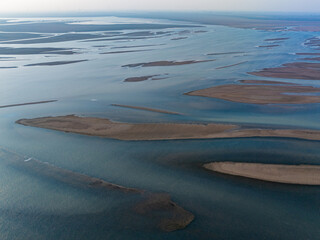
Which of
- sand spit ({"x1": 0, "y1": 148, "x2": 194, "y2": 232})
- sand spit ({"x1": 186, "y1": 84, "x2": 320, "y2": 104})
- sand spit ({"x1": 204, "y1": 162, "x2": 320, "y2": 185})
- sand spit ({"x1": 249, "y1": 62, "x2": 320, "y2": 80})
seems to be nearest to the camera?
sand spit ({"x1": 0, "y1": 148, "x2": 194, "y2": 232})

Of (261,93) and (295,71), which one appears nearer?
(261,93)

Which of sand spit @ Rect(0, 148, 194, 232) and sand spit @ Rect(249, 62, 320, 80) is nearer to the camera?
sand spit @ Rect(0, 148, 194, 232)

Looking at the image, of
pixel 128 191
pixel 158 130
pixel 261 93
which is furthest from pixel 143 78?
pixel 128 191

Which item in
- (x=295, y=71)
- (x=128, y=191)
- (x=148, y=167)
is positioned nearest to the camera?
(x=128, y=191)

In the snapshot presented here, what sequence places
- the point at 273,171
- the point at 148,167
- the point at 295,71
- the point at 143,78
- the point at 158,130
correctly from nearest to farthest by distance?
1. the point at 273,171
2. the point at 148,167
3. the point at 158,130
4. the point at 143,78
5. the point at 295,71

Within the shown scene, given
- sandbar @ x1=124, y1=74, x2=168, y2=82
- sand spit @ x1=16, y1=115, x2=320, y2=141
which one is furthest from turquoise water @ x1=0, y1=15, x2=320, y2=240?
sandbar @ x1=124, y1=74, x2=168, y2=82

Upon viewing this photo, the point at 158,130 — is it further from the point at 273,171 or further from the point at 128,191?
the point at 273,171

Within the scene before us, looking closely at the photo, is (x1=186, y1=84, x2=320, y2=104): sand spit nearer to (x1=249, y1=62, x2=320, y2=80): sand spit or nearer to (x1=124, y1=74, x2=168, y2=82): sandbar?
(x1=249, y1=62, x2=320, y2=80): sand spit

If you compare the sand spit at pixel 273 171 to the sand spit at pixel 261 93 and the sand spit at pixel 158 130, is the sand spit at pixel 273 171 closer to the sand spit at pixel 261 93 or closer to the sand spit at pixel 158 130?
the sand spit at pixel 158 130
